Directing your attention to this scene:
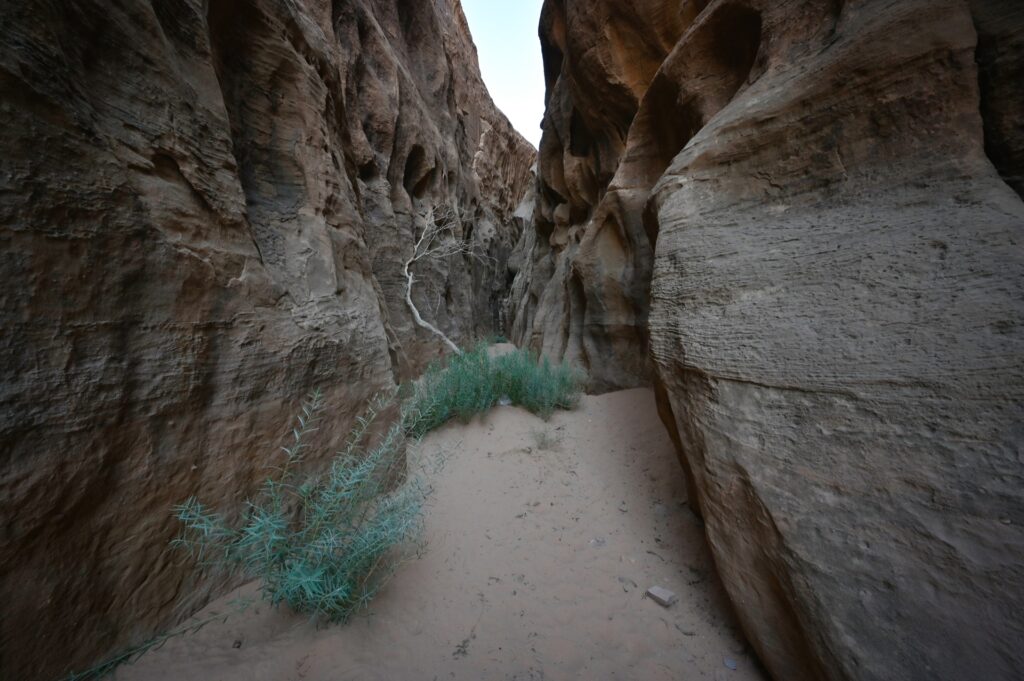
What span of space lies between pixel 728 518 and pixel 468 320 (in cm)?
955

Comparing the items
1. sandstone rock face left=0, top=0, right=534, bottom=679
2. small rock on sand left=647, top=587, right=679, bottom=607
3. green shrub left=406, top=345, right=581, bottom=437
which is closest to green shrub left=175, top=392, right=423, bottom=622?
sandstone rock face left=0, top=0, right=534, bottom=679

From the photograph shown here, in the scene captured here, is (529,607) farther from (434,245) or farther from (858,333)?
(434,245)

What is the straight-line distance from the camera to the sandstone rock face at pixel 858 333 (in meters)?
0.99

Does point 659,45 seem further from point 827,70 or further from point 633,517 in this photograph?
point 633,517

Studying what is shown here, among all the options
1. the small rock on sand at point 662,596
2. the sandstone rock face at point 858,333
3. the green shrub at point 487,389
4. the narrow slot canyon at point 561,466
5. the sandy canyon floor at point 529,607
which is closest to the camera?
the sandstone rock face at point 858,333

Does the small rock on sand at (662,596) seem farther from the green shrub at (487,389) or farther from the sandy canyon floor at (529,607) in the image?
the green shrub at (487,389)

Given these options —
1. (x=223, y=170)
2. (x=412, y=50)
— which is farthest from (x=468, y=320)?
(x=223, y=170)

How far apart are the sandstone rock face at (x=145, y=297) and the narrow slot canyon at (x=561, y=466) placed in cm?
1

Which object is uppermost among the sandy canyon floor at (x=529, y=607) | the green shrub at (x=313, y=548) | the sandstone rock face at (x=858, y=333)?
the sandstone rock face at (x=858, y=333)

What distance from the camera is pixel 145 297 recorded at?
1.52 metres

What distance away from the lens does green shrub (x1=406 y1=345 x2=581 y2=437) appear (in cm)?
339

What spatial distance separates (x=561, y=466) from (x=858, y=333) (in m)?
2.05

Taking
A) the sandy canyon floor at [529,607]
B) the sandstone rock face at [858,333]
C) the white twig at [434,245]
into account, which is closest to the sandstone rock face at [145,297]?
the sandy canyon floor at [529,607]

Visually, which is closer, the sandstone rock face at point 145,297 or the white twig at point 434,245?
the sandstone rock face at point 145,297
